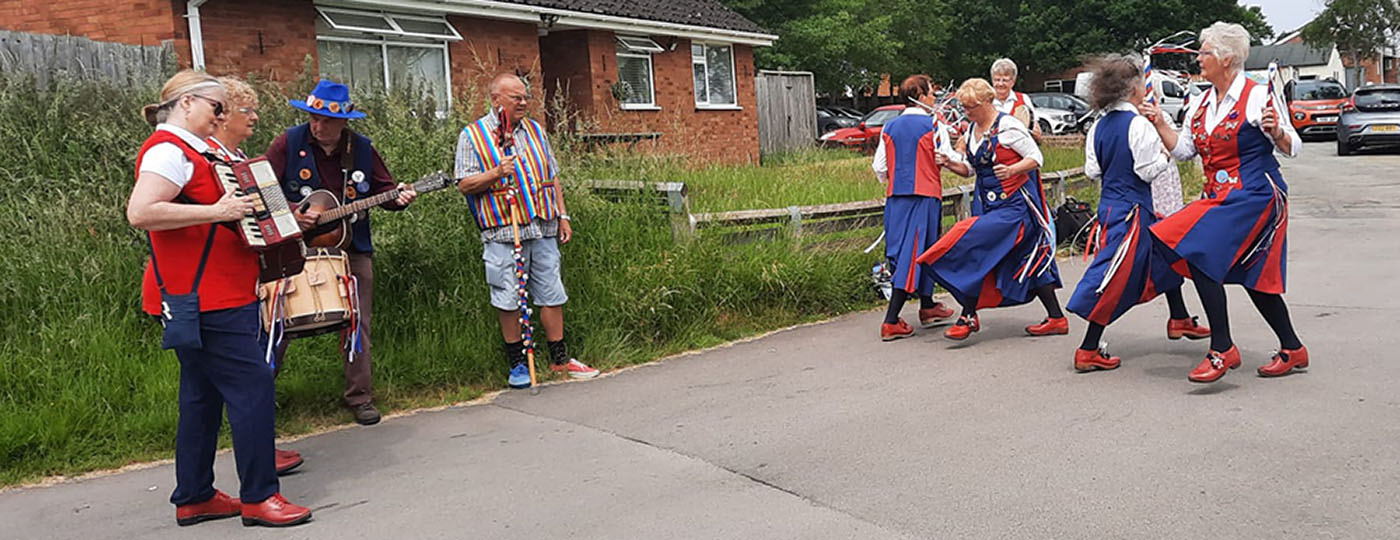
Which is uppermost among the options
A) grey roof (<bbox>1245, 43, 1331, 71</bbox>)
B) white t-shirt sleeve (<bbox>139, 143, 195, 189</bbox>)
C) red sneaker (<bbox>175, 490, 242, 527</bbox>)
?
grey roof (<bbox>1245, 43, 1331, 71</bbox>)

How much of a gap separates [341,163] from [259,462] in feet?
6.54

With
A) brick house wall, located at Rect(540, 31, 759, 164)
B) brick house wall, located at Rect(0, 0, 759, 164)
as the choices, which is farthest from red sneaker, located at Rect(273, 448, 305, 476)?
brick house wall, located at Rect(540, 31, 759, 164)

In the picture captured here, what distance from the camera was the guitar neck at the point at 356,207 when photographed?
5.67m

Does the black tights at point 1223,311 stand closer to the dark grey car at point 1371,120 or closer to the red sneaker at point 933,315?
the red sneaker at point 933,315

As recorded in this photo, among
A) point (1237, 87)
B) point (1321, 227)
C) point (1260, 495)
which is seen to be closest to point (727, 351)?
point (1237, 87)

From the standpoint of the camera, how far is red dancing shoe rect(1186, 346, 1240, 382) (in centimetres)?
613

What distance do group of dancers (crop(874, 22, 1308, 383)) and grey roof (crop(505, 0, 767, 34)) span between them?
1070cm

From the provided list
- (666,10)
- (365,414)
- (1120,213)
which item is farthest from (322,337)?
(666,10)

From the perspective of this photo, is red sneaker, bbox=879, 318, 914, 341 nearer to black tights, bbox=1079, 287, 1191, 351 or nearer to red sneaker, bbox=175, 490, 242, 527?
black tights, bbox=1079, 287, 1191, 351

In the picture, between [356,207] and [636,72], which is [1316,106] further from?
[356,207]

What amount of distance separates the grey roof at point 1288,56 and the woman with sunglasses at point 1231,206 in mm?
79660

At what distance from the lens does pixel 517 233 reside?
22.7ft

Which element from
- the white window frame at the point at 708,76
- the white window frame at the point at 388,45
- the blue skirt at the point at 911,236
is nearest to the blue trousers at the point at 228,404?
the blue skirt at the point at 911,236

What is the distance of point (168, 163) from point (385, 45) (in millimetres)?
11962
